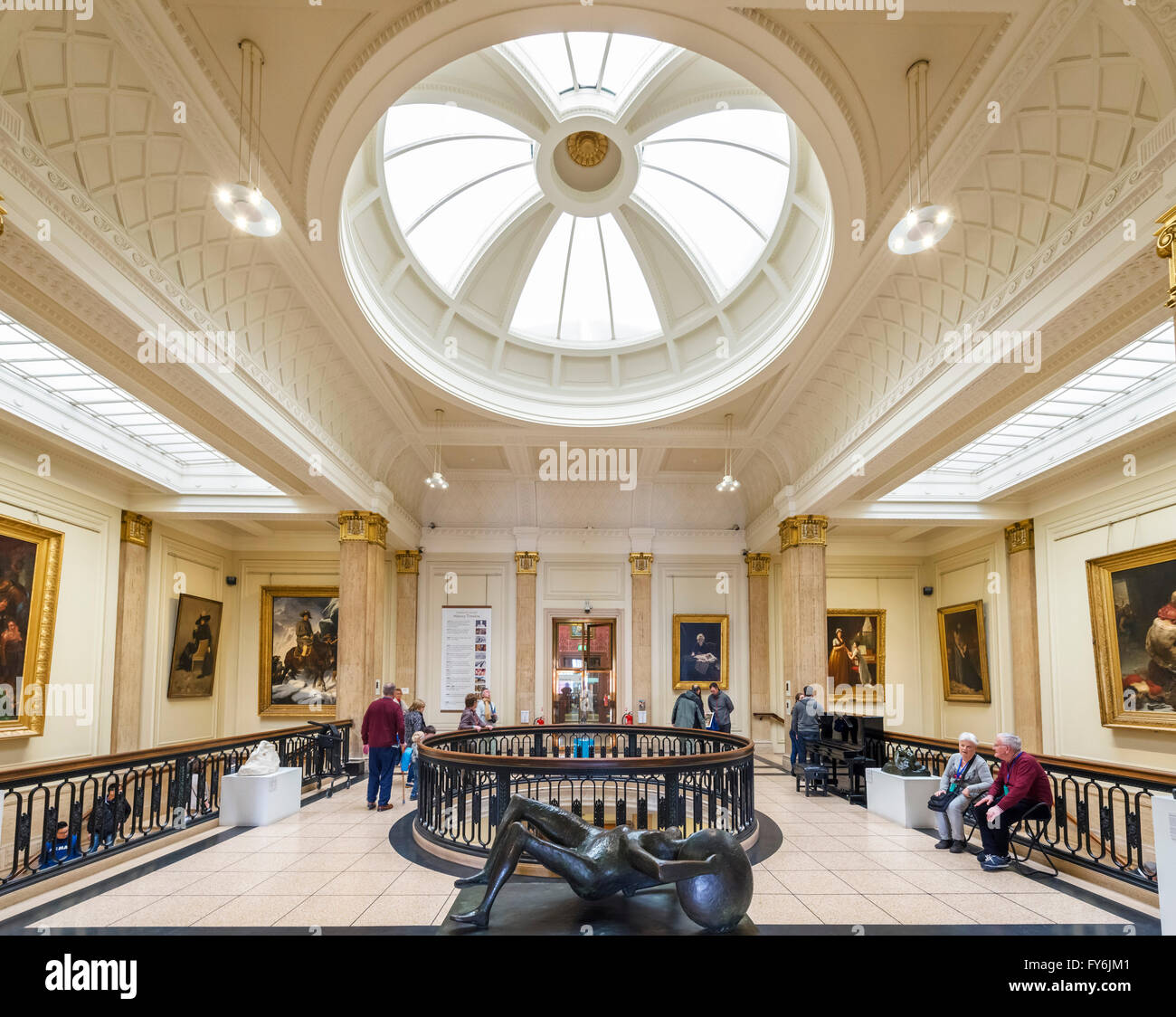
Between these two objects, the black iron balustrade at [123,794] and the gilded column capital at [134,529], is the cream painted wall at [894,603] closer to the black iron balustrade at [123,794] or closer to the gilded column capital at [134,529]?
the black iron balustrade at [123,794]

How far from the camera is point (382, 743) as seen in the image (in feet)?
29.5

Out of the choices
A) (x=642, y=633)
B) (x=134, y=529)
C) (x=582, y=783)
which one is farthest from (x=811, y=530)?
(x=134, y=529)

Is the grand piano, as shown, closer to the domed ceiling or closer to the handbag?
the handbag

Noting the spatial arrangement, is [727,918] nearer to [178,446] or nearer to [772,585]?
[178,446]

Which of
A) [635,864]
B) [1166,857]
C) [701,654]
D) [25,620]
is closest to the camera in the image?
[635,864]

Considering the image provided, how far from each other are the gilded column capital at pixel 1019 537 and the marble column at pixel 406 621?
12013 mm

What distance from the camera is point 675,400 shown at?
A: 1214 cm

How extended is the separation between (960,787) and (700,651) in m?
9.58

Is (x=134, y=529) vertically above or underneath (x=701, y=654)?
above

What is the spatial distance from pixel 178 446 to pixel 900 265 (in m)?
10.8

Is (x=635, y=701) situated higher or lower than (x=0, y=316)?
lower

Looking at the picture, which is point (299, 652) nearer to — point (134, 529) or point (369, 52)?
point (134, 529)

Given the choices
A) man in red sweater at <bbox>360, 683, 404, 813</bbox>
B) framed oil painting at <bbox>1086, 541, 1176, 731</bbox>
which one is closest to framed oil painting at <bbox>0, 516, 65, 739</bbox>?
man in red sweater at <bbox>360, 683, 404, 813</bbox>
